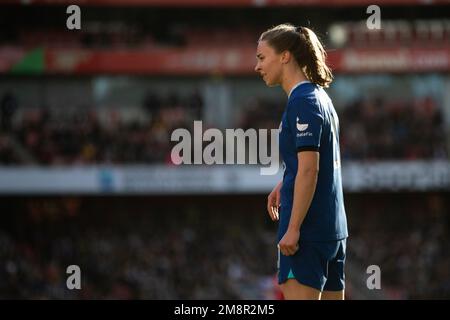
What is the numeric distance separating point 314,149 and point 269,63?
0.49 metres

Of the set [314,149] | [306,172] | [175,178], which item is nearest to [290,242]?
[306,172]

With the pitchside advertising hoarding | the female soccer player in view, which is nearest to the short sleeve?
the female soccer player

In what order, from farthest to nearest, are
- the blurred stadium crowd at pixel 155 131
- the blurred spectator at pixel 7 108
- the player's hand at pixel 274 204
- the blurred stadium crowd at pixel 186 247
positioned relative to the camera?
the blurred spectator at pixel 7 108, the blurred stadium crowd at pixel 155 131, the blurred stadium crowd at pixel 186 247, the player's hand at pixel 274 204

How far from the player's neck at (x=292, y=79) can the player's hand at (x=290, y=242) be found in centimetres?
67

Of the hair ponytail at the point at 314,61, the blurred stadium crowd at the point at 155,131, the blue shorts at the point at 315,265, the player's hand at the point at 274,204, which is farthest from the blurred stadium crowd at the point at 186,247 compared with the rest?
the hair ponytail at the point at 314,61

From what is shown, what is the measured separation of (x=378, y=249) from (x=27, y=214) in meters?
8.90

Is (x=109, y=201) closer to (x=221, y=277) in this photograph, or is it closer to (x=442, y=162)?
(x=221, y=277)

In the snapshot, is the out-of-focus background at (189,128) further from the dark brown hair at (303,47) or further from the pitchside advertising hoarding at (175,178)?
the dark brown hair at (303,47)

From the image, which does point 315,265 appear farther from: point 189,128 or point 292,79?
point 189,128

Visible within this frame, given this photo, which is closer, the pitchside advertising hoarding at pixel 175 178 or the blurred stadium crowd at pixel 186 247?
the blurred stadium crowd at pixel 186 247

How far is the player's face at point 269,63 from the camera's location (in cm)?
410

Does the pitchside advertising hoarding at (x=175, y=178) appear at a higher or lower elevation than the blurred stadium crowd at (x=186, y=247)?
higher
